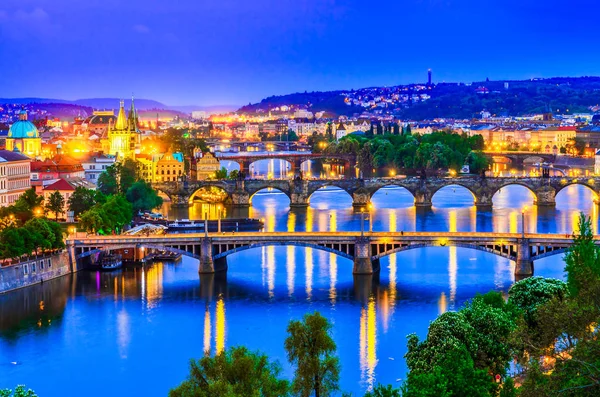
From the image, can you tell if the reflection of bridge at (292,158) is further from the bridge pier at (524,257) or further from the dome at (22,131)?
the bridge pier at (524,257)

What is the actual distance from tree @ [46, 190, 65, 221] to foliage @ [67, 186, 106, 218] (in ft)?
1.13

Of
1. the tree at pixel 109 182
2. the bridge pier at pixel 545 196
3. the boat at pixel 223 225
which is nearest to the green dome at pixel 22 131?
the tree at pixel 109 182

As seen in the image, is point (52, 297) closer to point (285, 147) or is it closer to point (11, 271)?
point (11, 271)

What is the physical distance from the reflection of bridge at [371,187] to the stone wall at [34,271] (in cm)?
2269

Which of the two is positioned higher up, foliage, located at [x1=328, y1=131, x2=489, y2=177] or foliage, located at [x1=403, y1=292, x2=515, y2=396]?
foliage, located at [x1=328, y1=131, x2=489, y2=177]

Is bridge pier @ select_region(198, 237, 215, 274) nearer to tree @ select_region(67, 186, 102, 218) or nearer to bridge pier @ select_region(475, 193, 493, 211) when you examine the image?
tree @ select_region(67, 186, 102, 218)

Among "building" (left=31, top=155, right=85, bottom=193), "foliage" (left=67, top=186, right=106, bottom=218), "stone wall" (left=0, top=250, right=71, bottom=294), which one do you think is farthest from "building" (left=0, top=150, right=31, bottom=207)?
"stone wall" (left=0, top=250, right=71, bottom=294)

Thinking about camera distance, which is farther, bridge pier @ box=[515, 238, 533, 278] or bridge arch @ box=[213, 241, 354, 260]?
bridge arch @ box=[213, 241, 354, 260]

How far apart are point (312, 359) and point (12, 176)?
29.6m

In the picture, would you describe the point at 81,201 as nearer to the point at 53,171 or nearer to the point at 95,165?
the point at 53,171

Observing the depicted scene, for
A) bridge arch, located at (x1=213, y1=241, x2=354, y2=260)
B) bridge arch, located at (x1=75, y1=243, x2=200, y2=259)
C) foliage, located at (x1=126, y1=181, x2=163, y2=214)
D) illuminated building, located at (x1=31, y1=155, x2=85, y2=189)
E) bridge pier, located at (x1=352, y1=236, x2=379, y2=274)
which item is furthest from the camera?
illuminated building, located at (x1=31, y1=155, x2=85, y2=189)

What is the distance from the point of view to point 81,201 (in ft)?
141

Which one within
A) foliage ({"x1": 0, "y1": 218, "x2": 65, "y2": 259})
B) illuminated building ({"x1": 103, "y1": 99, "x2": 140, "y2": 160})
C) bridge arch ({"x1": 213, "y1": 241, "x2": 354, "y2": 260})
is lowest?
bridge arch ({"x1": 213, "y1": 241, "x2": 354, "y2": 260})

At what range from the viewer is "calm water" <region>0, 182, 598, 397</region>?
925 inches
